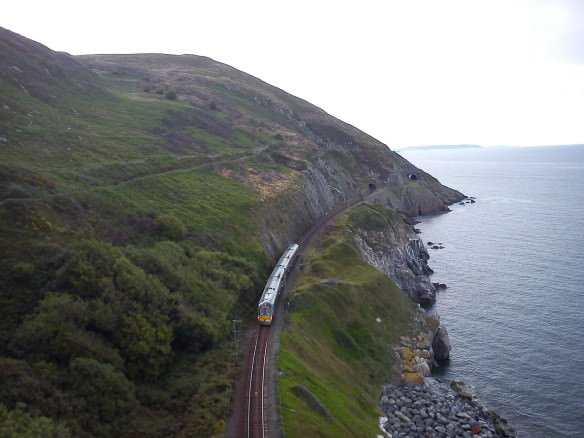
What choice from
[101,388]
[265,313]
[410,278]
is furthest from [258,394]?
[410,278]

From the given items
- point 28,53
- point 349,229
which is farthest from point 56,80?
point 349,229

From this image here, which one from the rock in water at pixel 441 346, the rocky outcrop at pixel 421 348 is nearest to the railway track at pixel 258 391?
the rocky outcrop at pixel 421 348

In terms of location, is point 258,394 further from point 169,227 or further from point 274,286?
point 169,227

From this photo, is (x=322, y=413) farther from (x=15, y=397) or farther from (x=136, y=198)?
Result: (x=136, y=198)

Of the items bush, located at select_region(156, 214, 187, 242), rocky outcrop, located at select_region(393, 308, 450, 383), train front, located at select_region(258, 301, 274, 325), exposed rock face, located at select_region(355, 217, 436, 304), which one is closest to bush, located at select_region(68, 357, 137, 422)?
train front, located at select_region(258, 301, 274, 325)

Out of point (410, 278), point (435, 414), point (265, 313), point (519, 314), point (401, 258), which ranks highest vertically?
point (265, 313)
